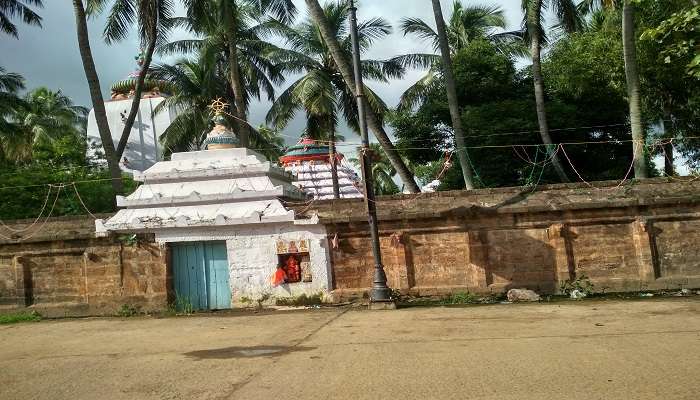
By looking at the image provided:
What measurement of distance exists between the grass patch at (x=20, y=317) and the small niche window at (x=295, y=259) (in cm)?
552

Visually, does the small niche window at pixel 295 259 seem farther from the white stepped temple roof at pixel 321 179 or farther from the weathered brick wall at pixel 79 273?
the white stepped temple roof at pixel 321 179

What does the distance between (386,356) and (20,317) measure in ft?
31.1

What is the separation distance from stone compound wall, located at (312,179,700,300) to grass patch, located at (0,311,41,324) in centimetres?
667

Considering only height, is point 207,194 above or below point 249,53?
below

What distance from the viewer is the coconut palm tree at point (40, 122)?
1022 inches

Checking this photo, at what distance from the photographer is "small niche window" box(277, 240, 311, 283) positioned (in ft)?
38.1

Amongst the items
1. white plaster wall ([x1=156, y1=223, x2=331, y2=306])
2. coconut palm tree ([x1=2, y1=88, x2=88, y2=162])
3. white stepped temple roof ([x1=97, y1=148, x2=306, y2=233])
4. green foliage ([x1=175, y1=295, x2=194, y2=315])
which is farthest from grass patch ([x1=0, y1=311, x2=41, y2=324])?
coconut palm tree ([x1=2, y1=88, x2=88, y2=162])

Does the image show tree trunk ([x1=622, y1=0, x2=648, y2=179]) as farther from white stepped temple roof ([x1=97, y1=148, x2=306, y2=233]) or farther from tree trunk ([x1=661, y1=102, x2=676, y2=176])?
white stepped temple roof ([x1=97, y1=148, x2=306, y2=233])

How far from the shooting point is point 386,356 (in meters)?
6.37

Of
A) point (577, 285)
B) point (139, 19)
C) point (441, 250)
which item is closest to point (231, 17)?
point (139, 19)

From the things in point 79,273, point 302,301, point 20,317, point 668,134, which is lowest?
point 302,301

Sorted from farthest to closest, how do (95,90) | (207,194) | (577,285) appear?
(95,90), (207,194), (577,285)

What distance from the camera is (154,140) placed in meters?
31.3

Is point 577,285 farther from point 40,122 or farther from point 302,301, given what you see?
point 40,122
